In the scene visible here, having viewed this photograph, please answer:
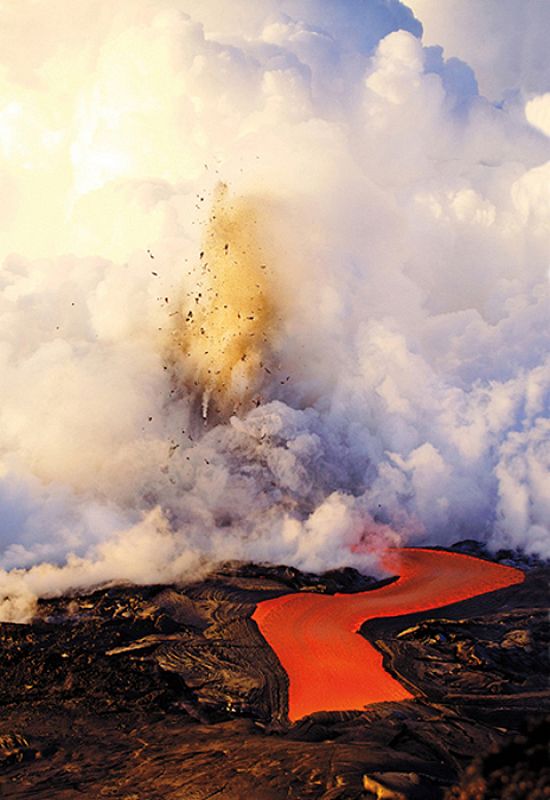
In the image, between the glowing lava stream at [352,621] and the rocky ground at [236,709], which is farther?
the glowing lava stream at [352,621]

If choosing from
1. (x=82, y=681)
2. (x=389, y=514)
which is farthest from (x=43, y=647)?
(x=389, y=514)

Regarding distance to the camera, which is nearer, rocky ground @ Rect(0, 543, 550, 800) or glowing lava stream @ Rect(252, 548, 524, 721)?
rocky ground @ Rect(0, 543, 550, 800)

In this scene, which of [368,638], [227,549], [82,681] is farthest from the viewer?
[227,549]

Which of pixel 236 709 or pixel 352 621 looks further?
pixel 352 621

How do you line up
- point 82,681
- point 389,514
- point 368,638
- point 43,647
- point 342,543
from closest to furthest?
point 82,681 < point 43,647 < point 368,638 < point 342,543 < point 389,514

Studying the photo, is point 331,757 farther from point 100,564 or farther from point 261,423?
point 261,423
